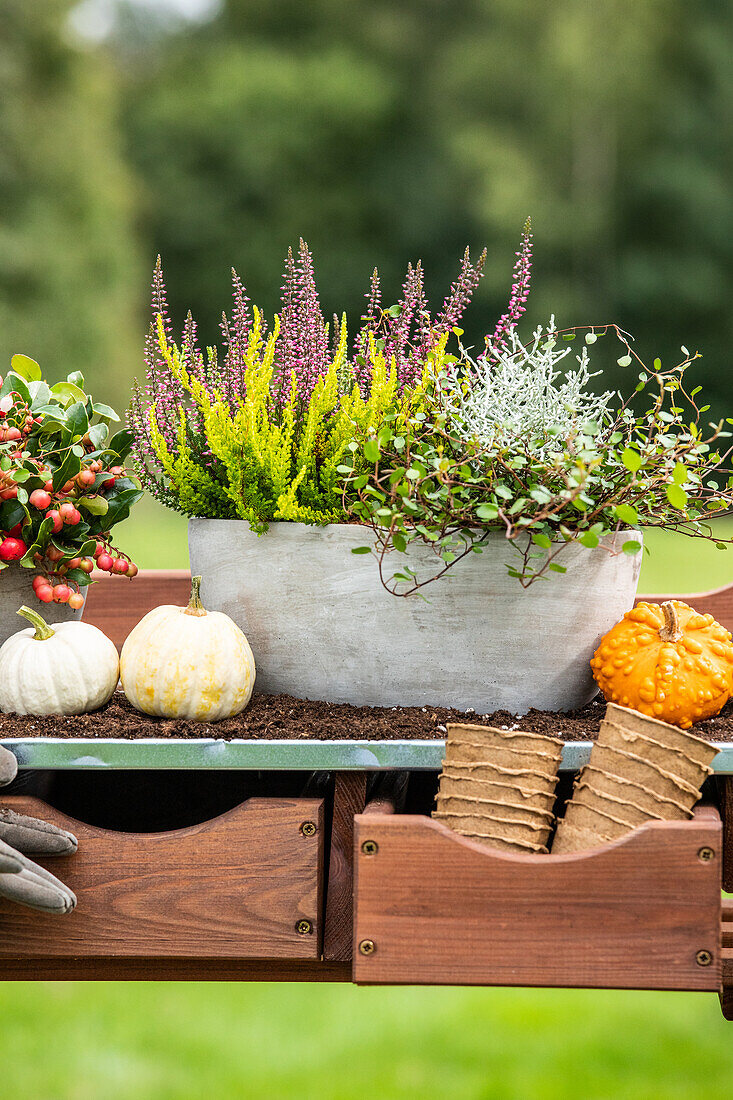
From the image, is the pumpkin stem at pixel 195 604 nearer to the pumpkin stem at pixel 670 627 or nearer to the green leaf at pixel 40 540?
the green leaf at pixel 40 540

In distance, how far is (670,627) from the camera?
1.10 m

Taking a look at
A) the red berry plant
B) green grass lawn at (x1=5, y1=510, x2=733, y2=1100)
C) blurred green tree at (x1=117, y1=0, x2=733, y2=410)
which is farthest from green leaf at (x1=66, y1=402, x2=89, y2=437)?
blurred green tree at (x1=117, y1=0, x2=733, y2=410)

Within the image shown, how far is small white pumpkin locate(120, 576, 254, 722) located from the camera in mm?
1041

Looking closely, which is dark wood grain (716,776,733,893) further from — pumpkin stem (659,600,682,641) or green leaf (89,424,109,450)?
green leaf (89,424,109,450)

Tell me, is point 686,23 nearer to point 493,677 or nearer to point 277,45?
point 277,45

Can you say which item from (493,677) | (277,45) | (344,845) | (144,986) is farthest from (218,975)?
(277,45)

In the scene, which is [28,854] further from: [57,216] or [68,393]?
[57,216]

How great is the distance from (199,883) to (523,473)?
19.4 inches

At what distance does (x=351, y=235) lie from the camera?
37.9 feet

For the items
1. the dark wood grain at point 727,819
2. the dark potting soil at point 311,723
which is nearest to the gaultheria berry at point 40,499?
the dark potting soil at point 311,723

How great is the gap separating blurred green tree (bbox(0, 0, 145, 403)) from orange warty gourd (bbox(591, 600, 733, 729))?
24.4ft

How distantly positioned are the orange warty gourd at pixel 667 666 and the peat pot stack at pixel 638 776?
0.47 feet

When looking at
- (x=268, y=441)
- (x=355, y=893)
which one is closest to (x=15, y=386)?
(x=268, y=441)

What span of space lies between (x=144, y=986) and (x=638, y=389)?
9.83 feet
